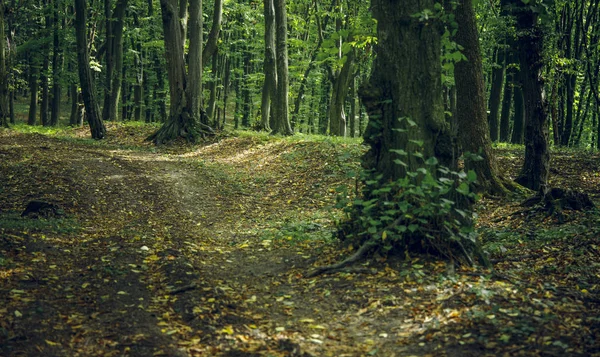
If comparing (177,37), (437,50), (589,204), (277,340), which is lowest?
(277,340)

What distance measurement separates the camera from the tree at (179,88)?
20141mm

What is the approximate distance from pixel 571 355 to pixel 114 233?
6.68 meters

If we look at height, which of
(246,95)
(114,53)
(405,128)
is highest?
(114,53)

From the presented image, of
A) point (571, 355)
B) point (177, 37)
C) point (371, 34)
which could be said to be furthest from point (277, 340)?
point (177, 37)

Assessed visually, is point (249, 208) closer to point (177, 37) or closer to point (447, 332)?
point (447, 332)

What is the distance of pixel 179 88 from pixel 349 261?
15166mm

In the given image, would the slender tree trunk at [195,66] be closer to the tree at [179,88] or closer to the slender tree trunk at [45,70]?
the tree at [179,88]

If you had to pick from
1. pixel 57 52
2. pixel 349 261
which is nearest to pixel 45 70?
pixel 57 52

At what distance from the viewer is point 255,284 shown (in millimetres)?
6555

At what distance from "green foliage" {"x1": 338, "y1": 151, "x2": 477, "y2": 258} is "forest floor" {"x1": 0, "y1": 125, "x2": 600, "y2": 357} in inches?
12.5

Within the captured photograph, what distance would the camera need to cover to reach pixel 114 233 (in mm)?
8609

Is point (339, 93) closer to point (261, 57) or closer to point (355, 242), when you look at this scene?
point (261, 57)

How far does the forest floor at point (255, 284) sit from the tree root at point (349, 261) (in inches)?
6.6

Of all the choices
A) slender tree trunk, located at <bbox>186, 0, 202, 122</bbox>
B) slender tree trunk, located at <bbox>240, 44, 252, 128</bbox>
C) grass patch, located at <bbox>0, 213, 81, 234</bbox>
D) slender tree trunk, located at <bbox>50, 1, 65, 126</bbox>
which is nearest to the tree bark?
slender tree trunk, located at <bbox>186, 0, 202, 122</bbox>
